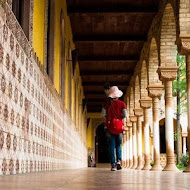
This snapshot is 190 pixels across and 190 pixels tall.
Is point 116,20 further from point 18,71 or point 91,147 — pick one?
point 91,147

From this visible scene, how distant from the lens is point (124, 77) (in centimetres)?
2897

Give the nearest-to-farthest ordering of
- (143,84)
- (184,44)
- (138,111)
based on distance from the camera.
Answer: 1. (184,44)
2. (143,84)
3. (138,111)

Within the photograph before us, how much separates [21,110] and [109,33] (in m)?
13.4

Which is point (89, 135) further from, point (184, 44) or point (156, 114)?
point (184, 44)

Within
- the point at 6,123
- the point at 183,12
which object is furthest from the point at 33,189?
the point at 183,12

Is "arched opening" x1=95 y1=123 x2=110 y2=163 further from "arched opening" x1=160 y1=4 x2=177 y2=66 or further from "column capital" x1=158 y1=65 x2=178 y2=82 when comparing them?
"column capital" x1=158 y1=65 x2=178 y2=82

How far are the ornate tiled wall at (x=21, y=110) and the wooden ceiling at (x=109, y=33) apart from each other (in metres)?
7.44

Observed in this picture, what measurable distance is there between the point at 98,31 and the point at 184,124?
1926 cm

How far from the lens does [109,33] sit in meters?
19.4

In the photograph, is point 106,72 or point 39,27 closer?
point 39,27

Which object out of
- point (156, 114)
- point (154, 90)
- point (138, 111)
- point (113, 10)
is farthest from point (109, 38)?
point (138, 111)

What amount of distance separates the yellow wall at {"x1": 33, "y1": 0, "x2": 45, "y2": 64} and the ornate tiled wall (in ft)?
1.61

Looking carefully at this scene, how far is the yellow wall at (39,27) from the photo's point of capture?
8273 mm

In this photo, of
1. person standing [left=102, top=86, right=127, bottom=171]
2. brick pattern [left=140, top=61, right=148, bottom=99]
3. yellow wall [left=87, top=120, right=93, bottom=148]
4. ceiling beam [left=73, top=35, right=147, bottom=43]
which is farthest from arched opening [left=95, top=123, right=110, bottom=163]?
person standing [left=102, top=86, right=127, bottom=171]
